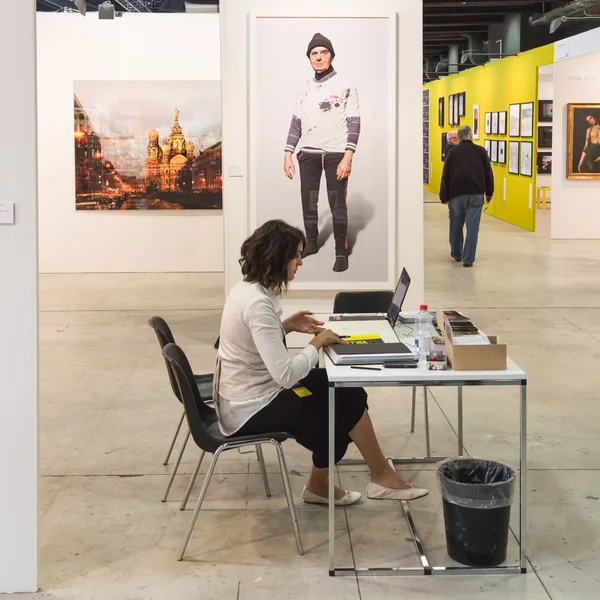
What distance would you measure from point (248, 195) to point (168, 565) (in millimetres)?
3982

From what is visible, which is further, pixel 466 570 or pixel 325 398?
pixel 325 398

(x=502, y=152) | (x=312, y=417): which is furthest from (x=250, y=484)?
(x=502, y=152)

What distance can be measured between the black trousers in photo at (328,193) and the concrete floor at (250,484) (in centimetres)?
126

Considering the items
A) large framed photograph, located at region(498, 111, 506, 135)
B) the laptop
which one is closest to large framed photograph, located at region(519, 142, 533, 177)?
large framed photograph, located at region(498, 111, 506, 135)

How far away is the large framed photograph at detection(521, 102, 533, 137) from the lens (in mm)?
15531

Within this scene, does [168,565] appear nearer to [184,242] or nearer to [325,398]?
[325,398]

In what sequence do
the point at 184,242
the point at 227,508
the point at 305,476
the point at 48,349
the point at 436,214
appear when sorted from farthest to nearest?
the point at 436,214, the point at 184,242, the point at 48,349, the point at 305,476, the point at 227,508

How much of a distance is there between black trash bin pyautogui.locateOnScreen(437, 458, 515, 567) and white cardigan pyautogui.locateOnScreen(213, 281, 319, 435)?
73 centimetres

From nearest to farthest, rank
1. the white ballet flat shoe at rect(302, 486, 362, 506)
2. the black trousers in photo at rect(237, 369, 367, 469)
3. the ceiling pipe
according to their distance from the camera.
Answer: the black trousers in photo at rect(237, 369, 367, 469)
the white ballet flat shoe at rect(302, 486, 362, 506)
the ceiling pipe

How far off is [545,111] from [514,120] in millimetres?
2865

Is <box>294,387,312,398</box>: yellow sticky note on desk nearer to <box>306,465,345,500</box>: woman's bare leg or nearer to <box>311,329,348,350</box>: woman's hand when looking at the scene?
<box>311,329,348,350</box>: woman's hand

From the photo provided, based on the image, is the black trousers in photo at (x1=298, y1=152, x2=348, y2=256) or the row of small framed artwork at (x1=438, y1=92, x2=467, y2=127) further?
the row of small framed artwork at (x1=438, y1=92, x2=467, y2=127)

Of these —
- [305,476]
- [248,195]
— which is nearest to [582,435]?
Result: [305,476]

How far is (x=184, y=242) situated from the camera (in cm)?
1191
